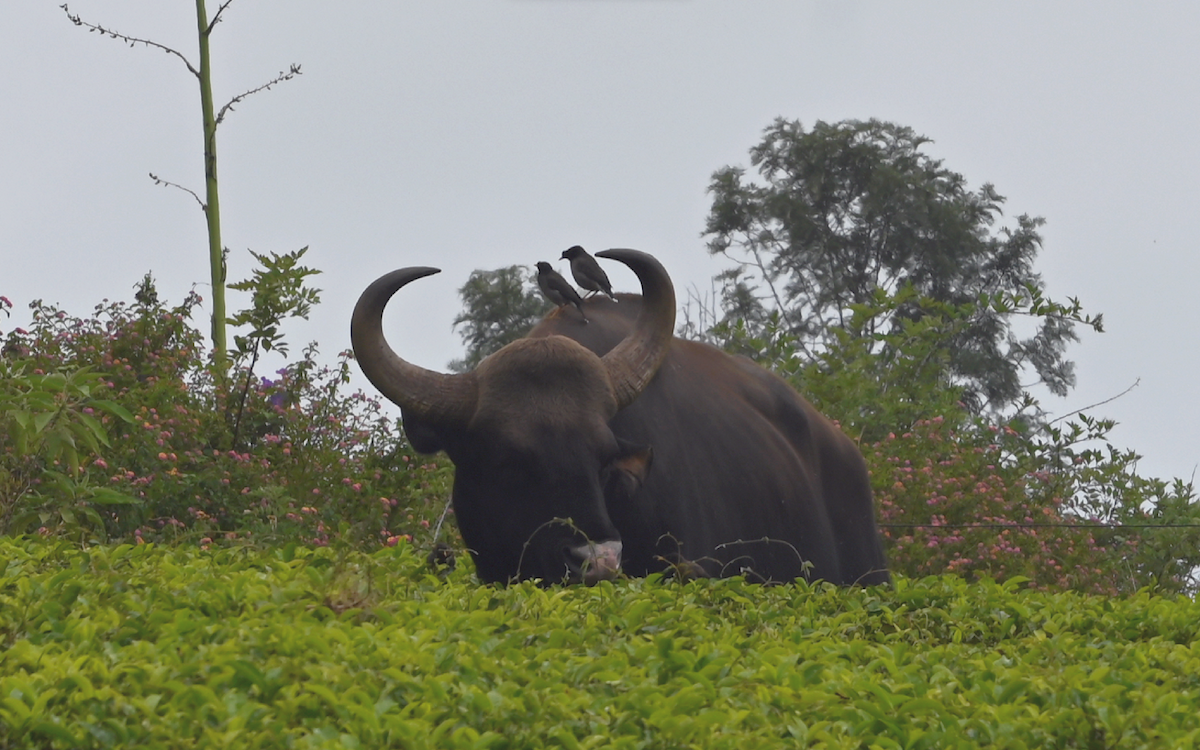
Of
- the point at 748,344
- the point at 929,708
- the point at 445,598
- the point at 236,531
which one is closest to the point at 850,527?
the point at 236,531

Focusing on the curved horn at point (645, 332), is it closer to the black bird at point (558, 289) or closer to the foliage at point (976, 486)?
the black bird at point (558, 289)

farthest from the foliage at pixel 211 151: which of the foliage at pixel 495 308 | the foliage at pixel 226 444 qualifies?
the foliage at pixel 495 308

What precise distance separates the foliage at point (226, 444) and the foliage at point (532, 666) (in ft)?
12.4

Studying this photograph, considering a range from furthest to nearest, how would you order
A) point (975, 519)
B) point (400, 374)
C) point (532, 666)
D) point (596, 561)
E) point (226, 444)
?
point (975, 519)
point (226, 444)
point (400, 374)
point (596, 561)
point (532, 666)

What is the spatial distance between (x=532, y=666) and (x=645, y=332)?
327 centimetres

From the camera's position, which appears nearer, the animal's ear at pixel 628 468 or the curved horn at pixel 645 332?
the animal's ear at pixel 628 468

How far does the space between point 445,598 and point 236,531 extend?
169 inches

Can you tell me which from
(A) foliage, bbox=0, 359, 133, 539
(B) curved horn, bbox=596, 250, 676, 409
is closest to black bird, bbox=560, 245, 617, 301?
(B) curved horn, bbox=596, 250, 676, 409

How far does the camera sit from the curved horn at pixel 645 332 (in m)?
6.30

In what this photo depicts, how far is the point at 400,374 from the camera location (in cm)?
625

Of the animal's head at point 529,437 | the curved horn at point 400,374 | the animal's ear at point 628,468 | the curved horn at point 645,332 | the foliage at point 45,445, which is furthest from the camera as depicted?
the foliage at point 45,445

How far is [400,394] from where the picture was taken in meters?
6.20

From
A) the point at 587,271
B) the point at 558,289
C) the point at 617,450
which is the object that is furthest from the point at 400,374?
the point at 587,271

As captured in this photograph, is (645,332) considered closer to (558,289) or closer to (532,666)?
(558,289)
